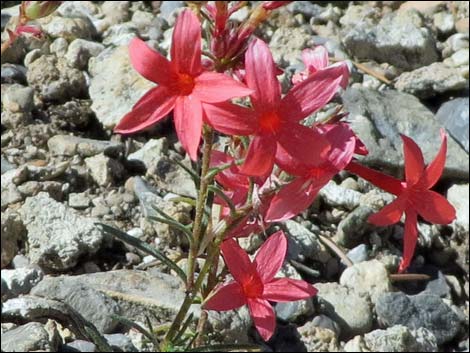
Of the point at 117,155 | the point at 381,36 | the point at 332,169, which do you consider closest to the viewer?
the point at 332,169

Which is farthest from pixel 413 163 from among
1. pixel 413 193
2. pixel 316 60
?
pixel 316 60

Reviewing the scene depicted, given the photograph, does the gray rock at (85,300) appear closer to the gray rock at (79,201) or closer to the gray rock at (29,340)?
the gray rock at (29,340)

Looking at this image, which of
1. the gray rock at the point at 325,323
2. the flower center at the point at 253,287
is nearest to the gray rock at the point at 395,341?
the gray rock at the point at 325,323

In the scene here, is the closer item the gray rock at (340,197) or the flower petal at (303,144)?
the flower petal at (303,144)

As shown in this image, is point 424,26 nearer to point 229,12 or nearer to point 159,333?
point 159,333

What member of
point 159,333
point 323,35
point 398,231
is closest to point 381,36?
point 323,35
